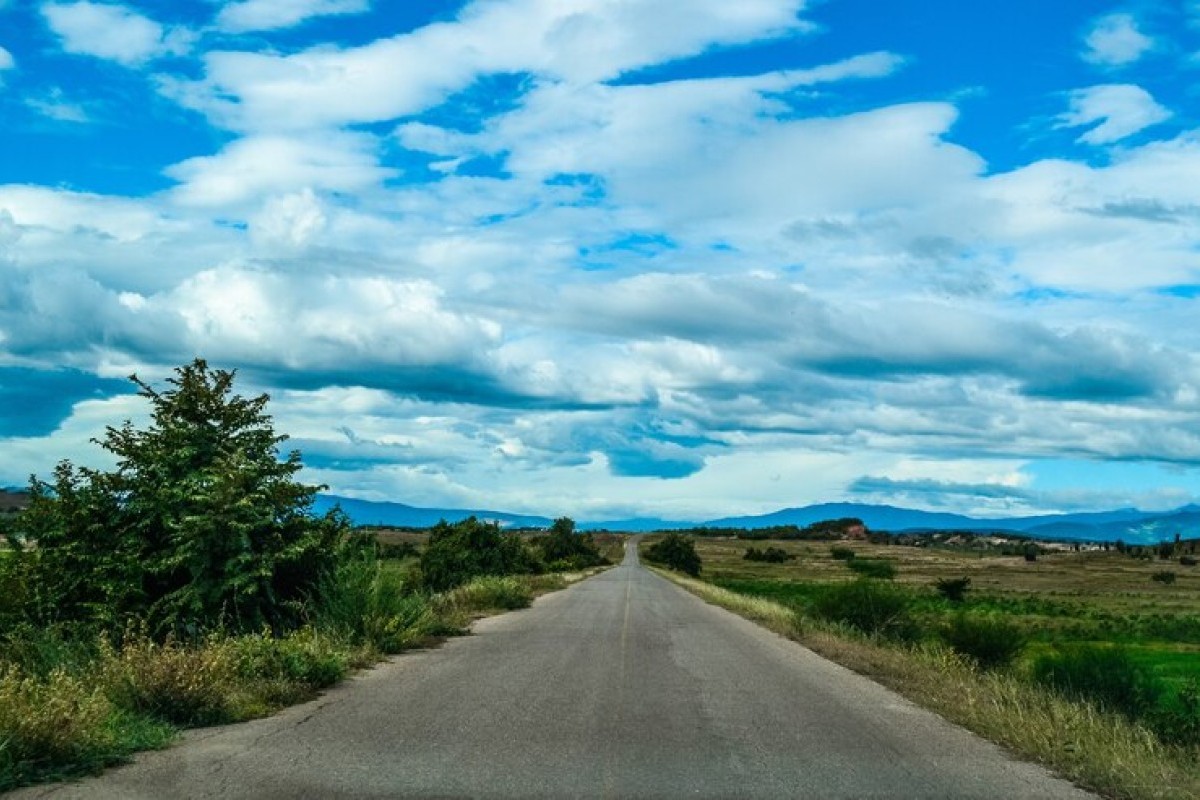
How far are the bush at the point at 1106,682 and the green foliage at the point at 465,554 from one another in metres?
36.9

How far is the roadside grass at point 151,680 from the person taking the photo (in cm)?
831

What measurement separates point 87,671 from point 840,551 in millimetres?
171968

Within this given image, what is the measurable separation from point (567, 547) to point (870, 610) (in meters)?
92.8

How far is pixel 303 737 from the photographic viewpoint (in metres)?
10.2

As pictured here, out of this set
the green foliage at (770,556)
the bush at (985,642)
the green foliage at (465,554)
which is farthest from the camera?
the green foliage at (770,556)

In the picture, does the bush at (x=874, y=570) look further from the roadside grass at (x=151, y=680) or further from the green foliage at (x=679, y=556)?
the green foliage at (x=679, y=556)

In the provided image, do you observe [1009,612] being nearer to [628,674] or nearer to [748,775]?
[628,674]

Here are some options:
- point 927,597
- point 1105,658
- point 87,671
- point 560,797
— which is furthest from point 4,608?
point 927,597

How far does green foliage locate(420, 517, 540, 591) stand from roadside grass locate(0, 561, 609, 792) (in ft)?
111

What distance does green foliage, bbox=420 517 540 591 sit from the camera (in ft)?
175

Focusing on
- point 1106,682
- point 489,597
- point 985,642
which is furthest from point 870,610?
point 489,597

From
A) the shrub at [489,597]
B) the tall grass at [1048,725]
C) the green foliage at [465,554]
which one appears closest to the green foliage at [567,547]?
Result: the green foliage at [465,554]

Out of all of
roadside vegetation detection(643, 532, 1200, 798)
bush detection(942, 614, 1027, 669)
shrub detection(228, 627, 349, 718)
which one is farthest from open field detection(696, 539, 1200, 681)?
shrub detection(228, 627, 349, 718)

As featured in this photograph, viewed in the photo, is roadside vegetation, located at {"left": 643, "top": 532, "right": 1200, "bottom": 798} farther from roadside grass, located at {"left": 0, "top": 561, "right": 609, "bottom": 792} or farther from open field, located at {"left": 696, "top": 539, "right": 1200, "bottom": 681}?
roadside grass, located at {"left": 0, "top": 561, "right": 609, "bottom": 792}
